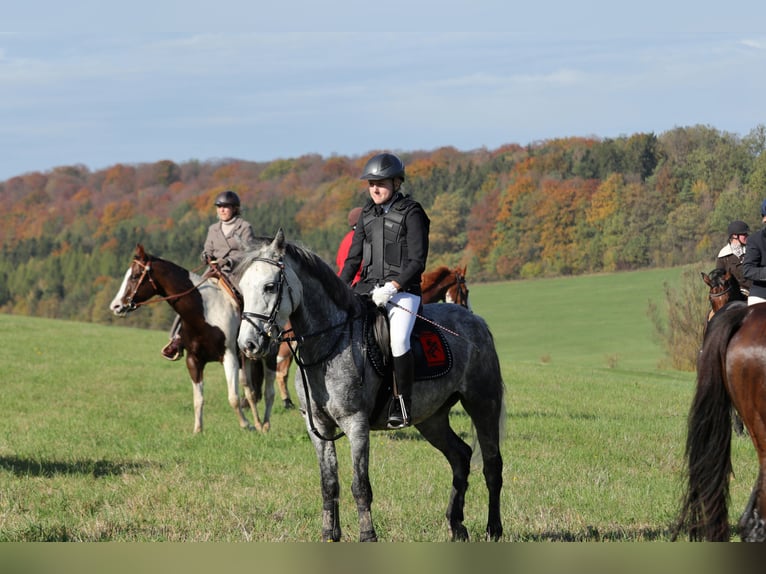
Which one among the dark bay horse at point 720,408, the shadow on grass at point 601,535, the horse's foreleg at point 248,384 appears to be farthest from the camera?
the horse's foreleg at point 248,384

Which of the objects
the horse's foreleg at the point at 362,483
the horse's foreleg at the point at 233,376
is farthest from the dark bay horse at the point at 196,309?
the horse's foreleg at the point at 362,483

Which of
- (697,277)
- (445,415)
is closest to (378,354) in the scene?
(445,415)

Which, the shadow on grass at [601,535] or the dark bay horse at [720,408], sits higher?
the dark bay horse at [720,408]

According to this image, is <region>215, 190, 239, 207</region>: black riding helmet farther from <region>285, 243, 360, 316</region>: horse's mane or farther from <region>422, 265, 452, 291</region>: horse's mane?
<region>285, 243, 360, 316</region>: horse's mane

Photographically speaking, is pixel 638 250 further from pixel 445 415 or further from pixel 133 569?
pixel 133 569

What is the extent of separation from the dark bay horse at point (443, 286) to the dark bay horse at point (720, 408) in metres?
11.5

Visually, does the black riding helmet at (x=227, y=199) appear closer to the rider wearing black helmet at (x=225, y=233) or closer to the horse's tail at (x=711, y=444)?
the rider wearing black helmet at (x=225, y=233)

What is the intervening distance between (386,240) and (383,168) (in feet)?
1.83

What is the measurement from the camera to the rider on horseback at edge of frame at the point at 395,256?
294 inches

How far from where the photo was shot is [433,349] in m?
7.82

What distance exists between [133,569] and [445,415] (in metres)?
4.93

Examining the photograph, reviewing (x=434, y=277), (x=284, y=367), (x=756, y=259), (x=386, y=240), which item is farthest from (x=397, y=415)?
(x=434, y=277)

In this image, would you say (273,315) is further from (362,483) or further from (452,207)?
(452,207)

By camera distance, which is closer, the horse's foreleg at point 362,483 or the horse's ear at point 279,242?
the horse's ear at point 279,242
